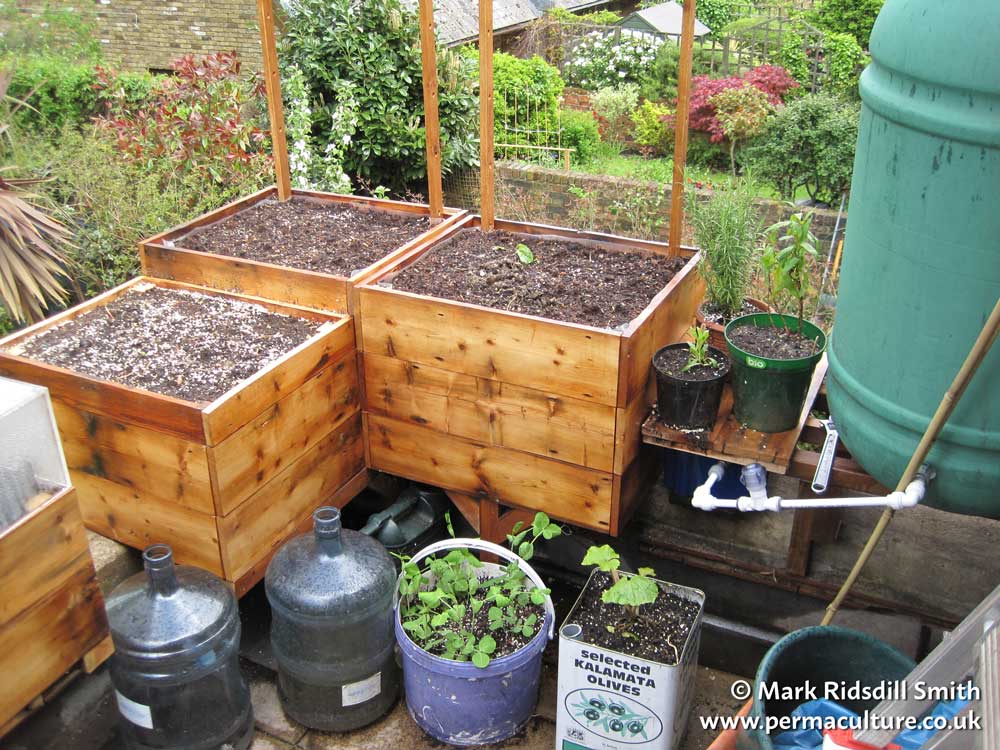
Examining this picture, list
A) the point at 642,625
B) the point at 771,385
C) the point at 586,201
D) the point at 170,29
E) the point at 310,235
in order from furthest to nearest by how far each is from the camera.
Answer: the point at 170,29
the point at 586,201
the point at 310,235
the point at 771,385
the point at 642,625

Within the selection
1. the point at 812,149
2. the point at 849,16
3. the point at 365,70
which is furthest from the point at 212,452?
the point at 849,16

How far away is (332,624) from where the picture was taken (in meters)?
2.81

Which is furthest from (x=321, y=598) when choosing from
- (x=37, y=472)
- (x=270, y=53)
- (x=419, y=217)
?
(x=270, y=53)

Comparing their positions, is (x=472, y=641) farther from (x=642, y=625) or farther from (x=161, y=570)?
(x=161, y=570)

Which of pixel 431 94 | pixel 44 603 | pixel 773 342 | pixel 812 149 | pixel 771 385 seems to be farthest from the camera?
Answer: pixel 812 149

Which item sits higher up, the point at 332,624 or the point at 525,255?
the point at 525,255

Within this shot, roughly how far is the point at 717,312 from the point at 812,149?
18.1ft

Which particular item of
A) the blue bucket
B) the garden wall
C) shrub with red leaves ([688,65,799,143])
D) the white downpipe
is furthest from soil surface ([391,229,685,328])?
shrub with red leaves ([688,65,799,143])

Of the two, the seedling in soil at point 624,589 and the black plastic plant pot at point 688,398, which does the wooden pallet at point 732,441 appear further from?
the seedling in soil at point 624,589

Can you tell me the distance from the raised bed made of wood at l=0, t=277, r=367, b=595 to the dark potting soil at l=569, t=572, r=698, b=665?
1.07 metres

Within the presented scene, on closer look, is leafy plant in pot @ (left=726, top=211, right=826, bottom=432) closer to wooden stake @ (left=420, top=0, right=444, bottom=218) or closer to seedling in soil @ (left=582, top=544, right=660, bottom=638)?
seedling in soil @ (left=582, top=544, right=660, bottom=638)

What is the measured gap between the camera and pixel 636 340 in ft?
9.62

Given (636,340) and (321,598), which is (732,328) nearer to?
(636,340)

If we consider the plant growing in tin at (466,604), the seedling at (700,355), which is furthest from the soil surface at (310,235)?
the seedling at (700,355)
